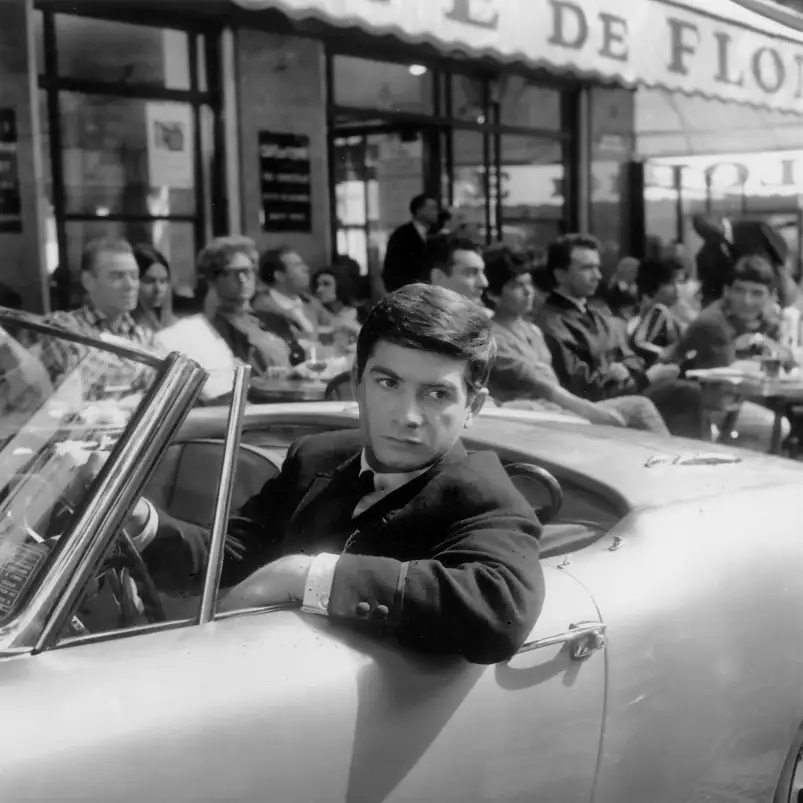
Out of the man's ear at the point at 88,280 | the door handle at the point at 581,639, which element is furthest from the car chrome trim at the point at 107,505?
the man's ear at the point at 88,280

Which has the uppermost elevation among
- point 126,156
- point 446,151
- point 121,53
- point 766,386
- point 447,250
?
point 121,53

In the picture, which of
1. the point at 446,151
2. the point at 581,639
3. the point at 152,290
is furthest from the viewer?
the point at 446,151

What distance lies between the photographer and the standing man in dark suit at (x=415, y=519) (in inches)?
57.7

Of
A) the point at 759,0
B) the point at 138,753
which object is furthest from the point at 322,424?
the point at 759,0

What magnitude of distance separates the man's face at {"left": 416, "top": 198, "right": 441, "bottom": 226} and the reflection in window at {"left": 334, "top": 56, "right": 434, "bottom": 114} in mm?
1099

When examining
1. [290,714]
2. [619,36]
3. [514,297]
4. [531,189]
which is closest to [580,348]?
[514,297]

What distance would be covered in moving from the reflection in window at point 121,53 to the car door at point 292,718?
594 cm

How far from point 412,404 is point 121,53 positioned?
5937 mm

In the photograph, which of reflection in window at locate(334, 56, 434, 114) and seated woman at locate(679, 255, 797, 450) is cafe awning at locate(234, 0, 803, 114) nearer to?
seated woman at locate(679, 255, 797, 450)

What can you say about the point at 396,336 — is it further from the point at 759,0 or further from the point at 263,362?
the point at 759,0

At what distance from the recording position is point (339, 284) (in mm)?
7891

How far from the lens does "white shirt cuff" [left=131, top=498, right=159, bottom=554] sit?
68.7 inches

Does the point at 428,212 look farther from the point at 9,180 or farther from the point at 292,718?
the point at 292,718

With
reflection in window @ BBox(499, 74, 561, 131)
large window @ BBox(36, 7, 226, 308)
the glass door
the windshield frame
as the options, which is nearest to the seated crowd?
large window @ BBox(36, 7, 226, 308)
